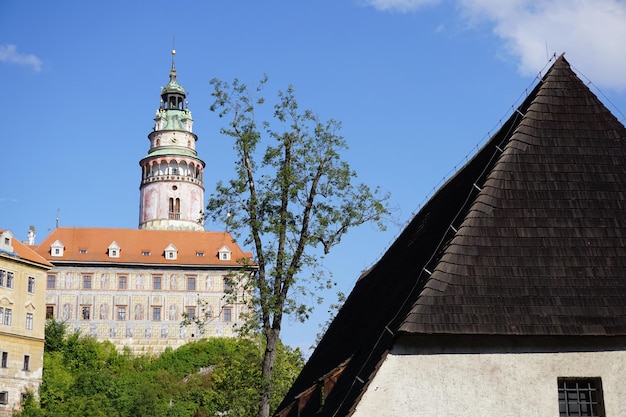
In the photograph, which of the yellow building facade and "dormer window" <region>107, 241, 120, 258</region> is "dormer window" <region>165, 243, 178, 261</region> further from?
the yellow building facade

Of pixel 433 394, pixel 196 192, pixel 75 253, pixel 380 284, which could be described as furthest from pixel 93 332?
pixel 433 394

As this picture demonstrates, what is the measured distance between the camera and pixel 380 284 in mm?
17734

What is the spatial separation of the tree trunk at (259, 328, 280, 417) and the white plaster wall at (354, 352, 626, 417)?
12.5 meters

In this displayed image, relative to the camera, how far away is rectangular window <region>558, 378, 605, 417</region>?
1176cm

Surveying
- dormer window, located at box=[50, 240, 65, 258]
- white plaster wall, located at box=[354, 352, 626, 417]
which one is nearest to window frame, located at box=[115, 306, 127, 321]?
dormer window, located at box=[50, 240, 65, 258]

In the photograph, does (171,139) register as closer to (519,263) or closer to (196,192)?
(196,192)

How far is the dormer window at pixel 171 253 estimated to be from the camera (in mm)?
91375

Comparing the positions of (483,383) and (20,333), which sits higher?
(20,333)

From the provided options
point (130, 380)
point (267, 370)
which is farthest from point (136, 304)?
point (267, 370)

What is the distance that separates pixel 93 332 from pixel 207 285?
1248 cm

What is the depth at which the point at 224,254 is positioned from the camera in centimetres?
9194

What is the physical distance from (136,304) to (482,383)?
8150 cm

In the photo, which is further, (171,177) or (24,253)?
(171,177)

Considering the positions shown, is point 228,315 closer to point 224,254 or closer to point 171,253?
point 224,254
